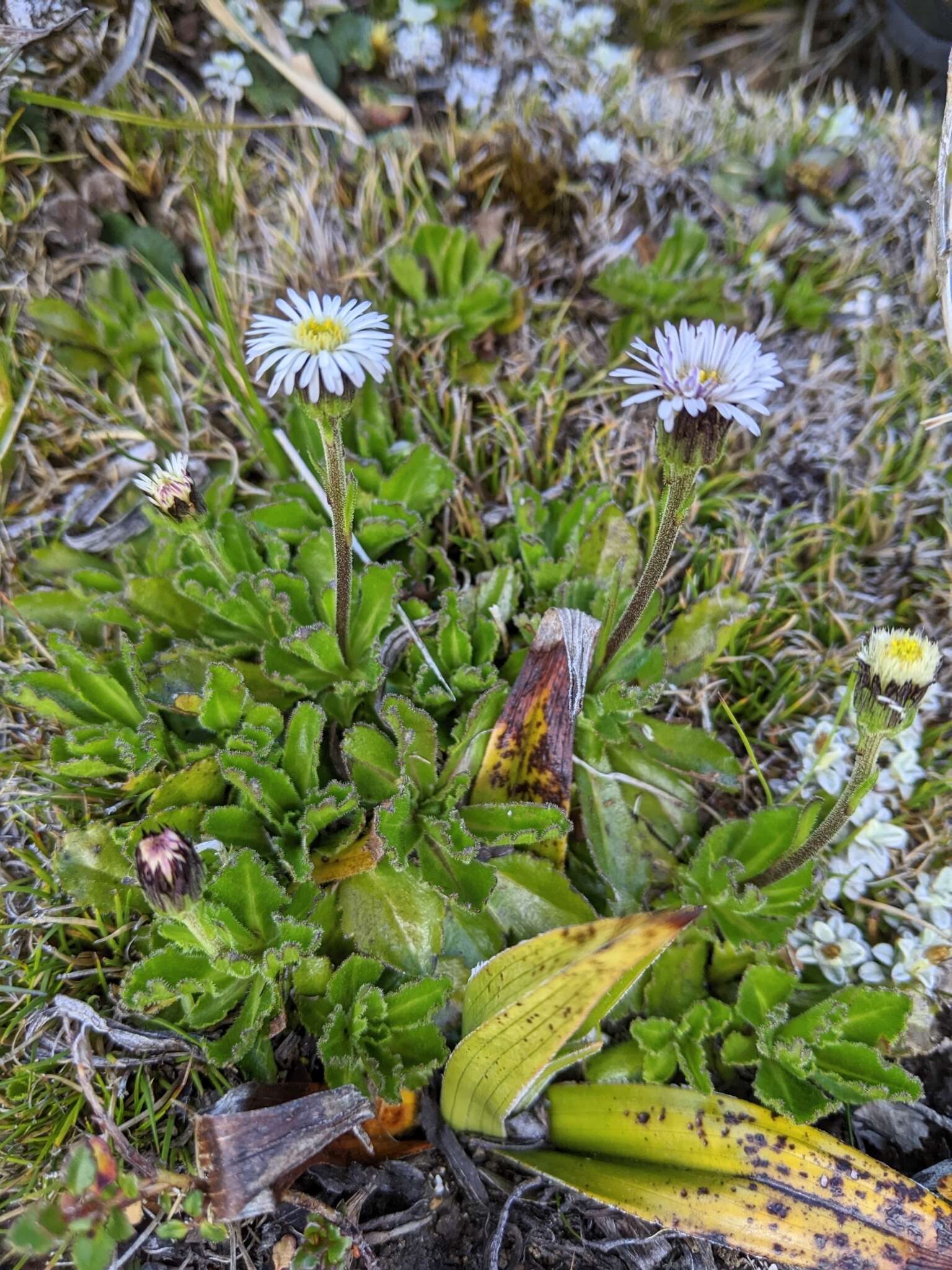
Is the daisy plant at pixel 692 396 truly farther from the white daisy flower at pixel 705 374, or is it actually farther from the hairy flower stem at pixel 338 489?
the hairy flower stem at pixel 338 489

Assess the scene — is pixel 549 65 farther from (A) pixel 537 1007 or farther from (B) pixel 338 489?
(A) pixel 537 1007

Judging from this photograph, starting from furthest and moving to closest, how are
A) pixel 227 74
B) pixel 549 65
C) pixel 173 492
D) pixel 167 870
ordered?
pixel 549 65 < pixel 227 74 < pixel 173 492 < pixel 167 870

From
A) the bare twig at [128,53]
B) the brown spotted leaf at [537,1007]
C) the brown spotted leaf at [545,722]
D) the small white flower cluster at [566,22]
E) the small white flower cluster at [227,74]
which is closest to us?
the brown spotted leaf at [537,1007]

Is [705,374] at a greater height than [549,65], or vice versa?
[549,65]

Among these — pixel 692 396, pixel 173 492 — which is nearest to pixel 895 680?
pixel 692 396

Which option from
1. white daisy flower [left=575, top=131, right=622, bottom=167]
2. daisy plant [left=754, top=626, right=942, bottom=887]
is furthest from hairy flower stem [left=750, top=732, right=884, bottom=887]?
white daisy flower [left=575, top=131, right=622, bottom=167]

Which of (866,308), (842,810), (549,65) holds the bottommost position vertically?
(842,810)

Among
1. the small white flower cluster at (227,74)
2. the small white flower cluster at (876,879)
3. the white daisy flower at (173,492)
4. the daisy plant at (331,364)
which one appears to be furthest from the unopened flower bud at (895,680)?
the small white flower cluster at (227,74)

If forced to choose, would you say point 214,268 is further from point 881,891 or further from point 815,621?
point 881,891
